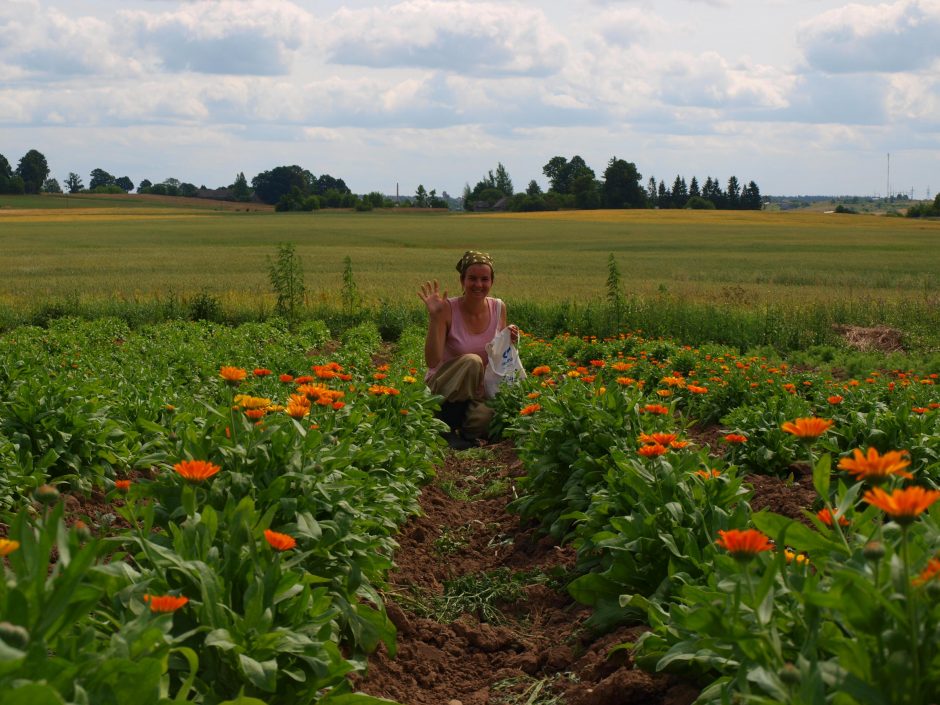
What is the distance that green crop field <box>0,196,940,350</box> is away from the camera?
17719mm

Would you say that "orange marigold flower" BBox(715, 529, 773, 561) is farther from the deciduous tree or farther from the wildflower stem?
the deciduous tree

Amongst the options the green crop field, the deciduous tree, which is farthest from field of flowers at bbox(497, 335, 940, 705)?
the deciduous tree

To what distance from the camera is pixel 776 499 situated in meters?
5.33

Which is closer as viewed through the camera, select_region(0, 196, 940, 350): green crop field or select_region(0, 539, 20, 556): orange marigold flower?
select_region(0, 539, 20, 556): orange marigold flower

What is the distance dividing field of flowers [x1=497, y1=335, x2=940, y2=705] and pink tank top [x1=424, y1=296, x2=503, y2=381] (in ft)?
1.84

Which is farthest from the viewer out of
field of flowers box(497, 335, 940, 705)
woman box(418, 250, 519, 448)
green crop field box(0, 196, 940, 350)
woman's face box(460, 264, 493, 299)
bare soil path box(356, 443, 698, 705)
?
green crop field box(0, 196, 940, 350)

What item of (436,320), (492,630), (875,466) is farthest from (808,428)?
(436,320)

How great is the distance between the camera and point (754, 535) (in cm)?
212

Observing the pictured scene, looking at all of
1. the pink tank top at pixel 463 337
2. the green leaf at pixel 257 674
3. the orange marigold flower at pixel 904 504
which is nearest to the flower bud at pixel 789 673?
the orange marigold flower at pixel 904 504

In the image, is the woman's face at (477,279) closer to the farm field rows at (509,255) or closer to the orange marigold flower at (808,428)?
the orange marigold flower at (808,428)

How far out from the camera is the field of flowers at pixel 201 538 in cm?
204

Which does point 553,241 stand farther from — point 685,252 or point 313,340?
point 313,340

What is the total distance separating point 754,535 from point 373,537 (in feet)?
7.20

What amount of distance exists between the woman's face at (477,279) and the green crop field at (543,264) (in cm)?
794
